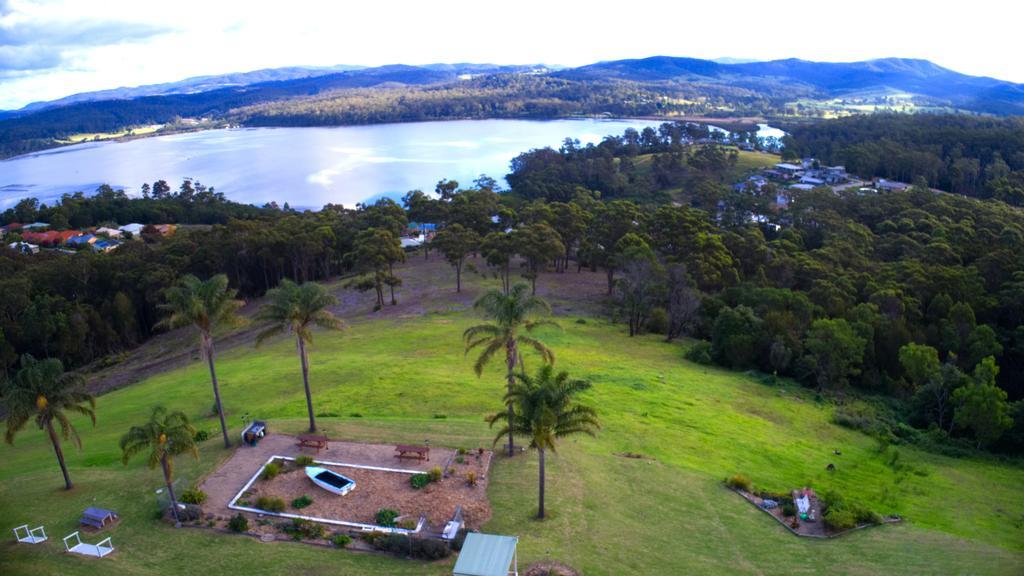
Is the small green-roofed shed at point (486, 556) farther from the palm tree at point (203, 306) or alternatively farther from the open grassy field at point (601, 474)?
the palm tree at point (203, 306)

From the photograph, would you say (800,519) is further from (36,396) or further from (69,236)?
(69,236)

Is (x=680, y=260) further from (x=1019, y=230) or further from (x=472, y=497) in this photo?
(x=472, y=497)

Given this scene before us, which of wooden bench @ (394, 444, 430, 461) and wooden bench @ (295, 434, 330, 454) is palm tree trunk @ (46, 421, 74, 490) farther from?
wooden bench @ (394, 444, 430, 461)

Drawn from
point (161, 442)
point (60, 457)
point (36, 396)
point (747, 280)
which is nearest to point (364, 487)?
point (161, 442)

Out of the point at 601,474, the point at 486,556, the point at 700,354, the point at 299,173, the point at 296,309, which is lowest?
the point at 700,354

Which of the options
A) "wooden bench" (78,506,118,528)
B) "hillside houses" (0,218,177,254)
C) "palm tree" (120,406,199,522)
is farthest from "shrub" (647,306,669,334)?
"hillside houses" (0,218,177,254)

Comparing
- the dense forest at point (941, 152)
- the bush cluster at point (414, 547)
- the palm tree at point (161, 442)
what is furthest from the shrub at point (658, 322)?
the dense forest at point (941, 152)
